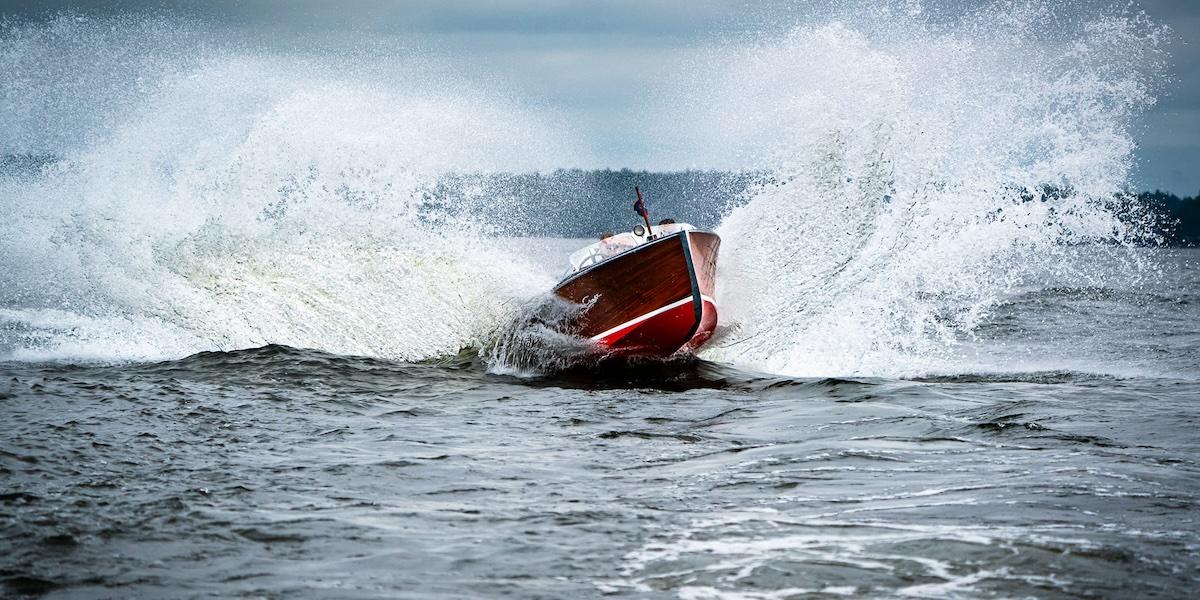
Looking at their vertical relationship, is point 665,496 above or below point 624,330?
below

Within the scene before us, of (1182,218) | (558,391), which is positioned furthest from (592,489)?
(1182,218)

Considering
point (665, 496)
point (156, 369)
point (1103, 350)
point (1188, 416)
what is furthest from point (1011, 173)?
point (156, 369)

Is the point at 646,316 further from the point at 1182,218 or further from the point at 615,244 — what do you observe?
the point at 1182,218

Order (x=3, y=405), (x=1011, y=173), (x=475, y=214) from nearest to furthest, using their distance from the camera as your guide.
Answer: (x=3, y=405), (x=1011, y=173), (x=475, y=214)

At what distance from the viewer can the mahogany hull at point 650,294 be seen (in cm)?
1494

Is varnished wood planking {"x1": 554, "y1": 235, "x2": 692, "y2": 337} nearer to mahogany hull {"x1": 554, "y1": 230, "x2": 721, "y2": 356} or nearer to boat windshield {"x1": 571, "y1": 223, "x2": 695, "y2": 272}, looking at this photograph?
mahogany hull {"x1": 554, "y1": 230, "x2": 721, "y2": 356}

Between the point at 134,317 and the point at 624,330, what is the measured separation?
854 centimetres

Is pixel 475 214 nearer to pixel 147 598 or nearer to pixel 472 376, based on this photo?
pixel 472 376

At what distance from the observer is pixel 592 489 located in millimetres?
7887

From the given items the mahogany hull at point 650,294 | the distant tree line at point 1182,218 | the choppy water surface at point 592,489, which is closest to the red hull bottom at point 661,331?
the mahogany hull at point 650,294

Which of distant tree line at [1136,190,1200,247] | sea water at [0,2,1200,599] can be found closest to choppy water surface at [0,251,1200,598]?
sea water at [0,2,1200,599]

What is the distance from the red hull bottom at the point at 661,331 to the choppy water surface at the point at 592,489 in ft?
6.85

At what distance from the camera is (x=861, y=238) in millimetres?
16906

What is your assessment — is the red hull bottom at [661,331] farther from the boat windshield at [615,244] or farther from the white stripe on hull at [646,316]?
the boat windshield at [615,244]
